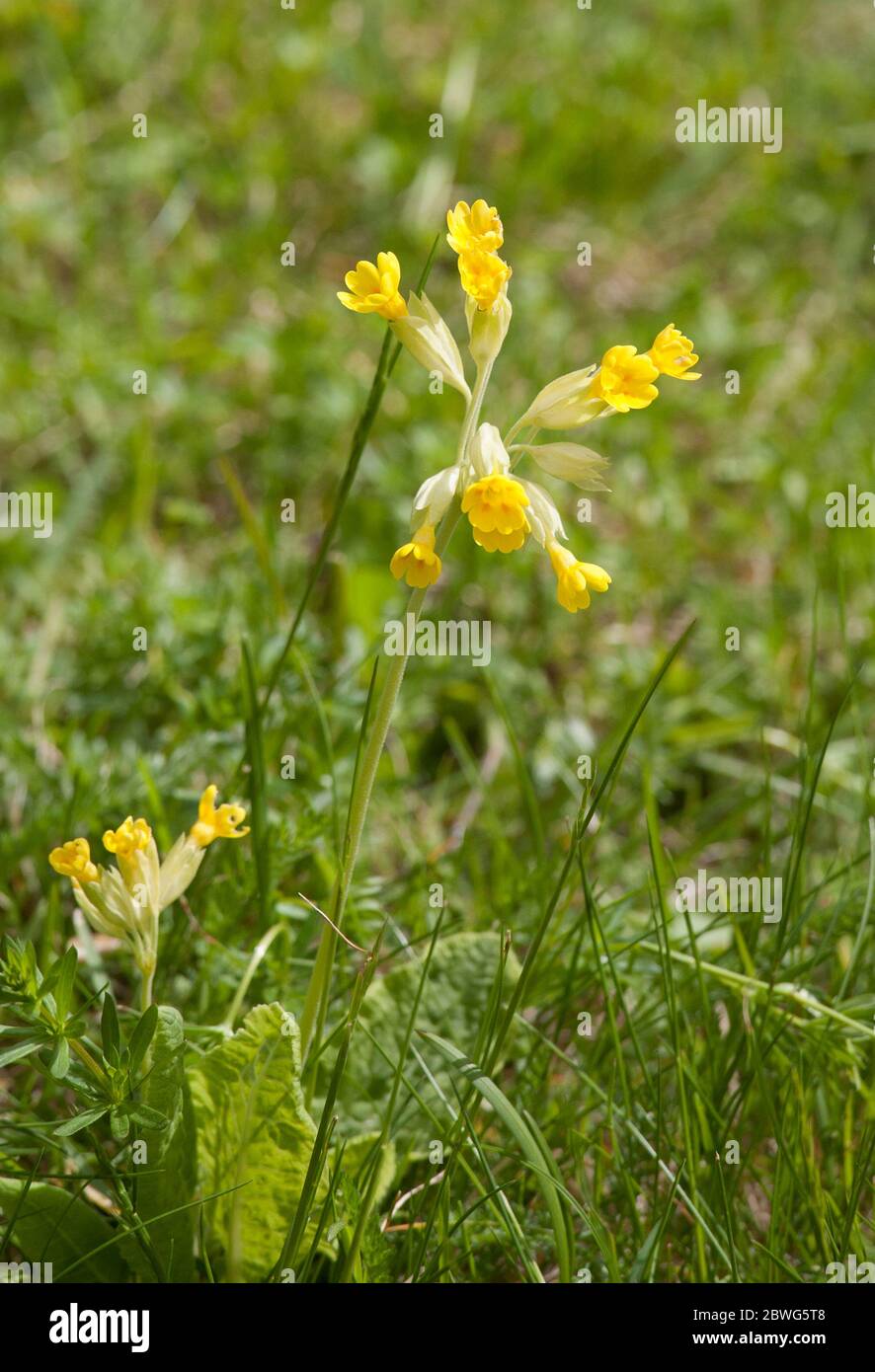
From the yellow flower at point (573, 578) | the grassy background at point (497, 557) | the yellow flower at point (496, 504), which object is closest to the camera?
the yellow flower at point (496, 504)

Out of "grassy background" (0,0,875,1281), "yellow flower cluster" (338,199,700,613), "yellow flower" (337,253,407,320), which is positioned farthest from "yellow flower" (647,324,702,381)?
"grassy background" (0,0,875,1281)

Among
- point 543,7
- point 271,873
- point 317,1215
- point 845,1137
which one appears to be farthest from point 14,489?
point 543,7

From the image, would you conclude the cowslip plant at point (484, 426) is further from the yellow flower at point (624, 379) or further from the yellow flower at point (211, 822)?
the yellow flower at point (211, 822)

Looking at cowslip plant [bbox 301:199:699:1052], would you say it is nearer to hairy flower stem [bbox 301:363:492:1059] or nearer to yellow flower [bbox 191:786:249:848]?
hairy flower stem [bbox 301:363:492:1059]

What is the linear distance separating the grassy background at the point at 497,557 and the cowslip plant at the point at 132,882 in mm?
362

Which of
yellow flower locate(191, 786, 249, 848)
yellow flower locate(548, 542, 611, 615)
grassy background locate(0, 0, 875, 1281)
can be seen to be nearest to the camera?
yellow flower locate(548, 542, 611, 615)

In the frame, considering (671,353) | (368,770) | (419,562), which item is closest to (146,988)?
(368,770)

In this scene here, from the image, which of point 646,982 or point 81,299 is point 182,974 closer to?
point 646,982

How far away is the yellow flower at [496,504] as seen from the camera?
1.58m

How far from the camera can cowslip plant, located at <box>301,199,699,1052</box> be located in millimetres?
1625

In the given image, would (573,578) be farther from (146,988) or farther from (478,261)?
(146,988)

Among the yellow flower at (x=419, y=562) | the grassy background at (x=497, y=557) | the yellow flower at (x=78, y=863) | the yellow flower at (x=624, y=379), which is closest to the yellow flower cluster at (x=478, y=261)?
the yellow flower at (x=624, y=379)

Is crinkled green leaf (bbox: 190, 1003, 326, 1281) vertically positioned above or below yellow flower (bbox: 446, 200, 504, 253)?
below

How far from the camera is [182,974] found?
90.9 inches
